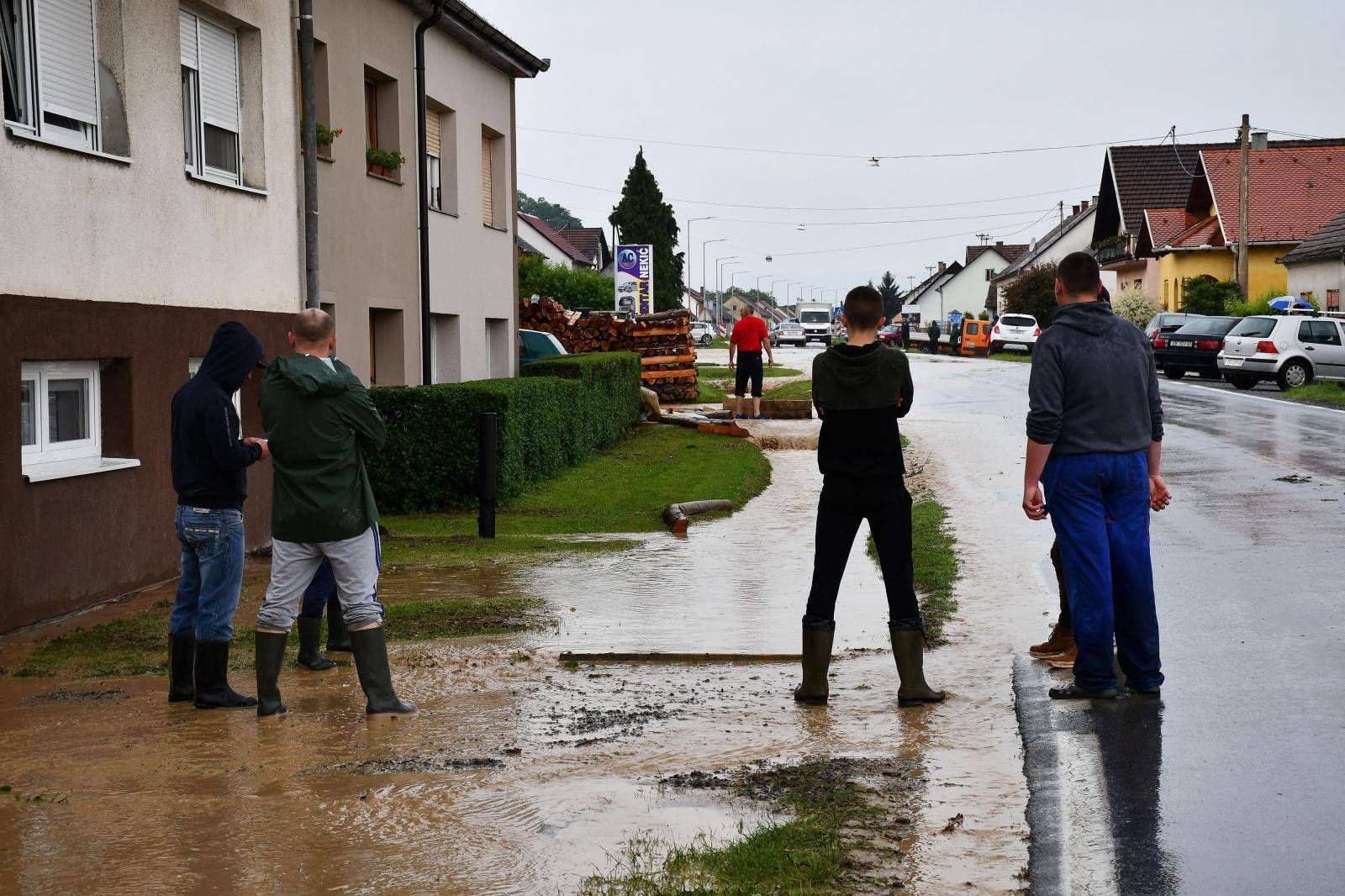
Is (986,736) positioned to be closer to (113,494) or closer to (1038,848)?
(1038,848)

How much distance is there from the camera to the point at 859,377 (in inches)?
264

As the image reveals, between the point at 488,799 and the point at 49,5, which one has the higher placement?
the point at 49,5

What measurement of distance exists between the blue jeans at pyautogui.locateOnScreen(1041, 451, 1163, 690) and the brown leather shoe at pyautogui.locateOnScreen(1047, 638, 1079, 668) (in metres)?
0.62

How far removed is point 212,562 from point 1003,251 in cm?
14163

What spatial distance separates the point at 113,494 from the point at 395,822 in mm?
5996

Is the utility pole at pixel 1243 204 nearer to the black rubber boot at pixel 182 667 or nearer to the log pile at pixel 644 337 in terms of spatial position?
the log pile at pixel 644 337

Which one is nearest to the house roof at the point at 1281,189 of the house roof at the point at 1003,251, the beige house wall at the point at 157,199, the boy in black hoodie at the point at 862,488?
the beige house wall at the point at 157,199

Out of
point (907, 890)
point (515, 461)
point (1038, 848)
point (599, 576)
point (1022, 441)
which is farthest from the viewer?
point (1022, 441)

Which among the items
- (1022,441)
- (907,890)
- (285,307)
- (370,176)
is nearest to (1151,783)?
(907,890)

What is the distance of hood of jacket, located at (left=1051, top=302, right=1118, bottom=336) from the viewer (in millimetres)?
6750

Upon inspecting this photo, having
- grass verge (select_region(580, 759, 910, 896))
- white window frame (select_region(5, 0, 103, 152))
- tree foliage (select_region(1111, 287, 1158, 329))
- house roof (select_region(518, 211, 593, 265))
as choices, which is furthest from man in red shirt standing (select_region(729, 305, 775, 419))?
house roof (select_region(518, 211, 593, 265))

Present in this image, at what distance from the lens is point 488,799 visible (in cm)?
535

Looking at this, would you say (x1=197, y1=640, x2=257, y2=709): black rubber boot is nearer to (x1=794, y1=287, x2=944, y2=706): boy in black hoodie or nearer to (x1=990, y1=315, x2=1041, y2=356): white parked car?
(x1=794, y1=287, x2=944, y2=706): boy in black hoodie

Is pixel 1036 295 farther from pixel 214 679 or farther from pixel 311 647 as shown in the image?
pixel 214 679
